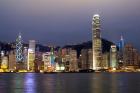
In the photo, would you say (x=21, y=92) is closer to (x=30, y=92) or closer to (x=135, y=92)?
(x=30, y=92)

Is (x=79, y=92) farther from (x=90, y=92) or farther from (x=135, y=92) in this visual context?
(x=135, y=92)

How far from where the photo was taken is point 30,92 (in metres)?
77.7

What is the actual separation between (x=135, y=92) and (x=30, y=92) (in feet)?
65.0

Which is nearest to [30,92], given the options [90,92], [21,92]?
[21,92]

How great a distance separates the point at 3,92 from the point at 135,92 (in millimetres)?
24566

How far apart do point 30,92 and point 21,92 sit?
1.80 m

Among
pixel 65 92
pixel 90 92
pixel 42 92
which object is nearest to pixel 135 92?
pixel 90 92

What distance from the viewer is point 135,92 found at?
74312mm

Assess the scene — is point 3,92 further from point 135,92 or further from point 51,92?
point 135,92

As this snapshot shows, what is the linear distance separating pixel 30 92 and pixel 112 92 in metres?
15.7

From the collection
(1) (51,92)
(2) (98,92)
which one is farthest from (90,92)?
(1) (51,92)

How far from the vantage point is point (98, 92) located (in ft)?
243

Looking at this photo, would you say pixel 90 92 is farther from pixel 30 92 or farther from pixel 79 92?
pixel 30 92

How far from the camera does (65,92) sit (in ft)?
249
